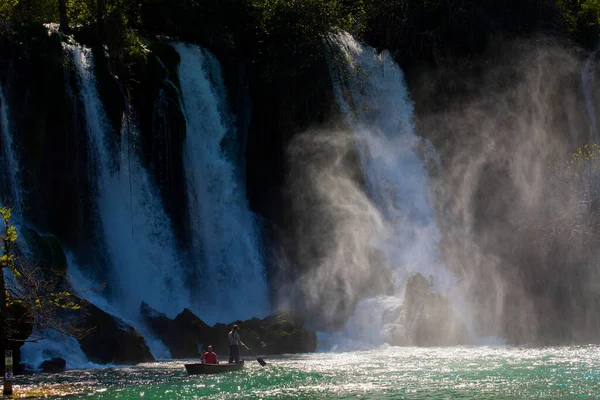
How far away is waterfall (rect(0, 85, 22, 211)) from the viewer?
3366cm

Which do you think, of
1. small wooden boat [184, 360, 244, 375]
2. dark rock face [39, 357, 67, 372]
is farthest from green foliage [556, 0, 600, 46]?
dark rock face [39, 357, 67, 372]

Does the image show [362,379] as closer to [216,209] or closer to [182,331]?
[182,331]

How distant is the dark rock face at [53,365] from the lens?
29.4m

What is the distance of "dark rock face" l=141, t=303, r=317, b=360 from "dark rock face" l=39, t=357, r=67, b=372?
4.93 meters

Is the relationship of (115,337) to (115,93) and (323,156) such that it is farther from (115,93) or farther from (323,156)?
(323,156)

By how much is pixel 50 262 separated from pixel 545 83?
28473 mm

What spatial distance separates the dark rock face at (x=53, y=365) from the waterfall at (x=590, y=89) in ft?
99.4

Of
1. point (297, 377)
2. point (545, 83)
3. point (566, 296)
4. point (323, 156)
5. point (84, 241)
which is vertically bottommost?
point (297, 377)

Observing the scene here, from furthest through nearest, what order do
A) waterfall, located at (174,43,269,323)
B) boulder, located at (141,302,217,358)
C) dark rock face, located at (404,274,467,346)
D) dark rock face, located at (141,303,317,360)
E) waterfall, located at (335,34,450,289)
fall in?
waterfall, located at (335,34,450,289) < waterfall, located at (174,43,269,323) < dark rock face, located at (404,274,467,346) < dark rock face, located at (141,303,317,360) < boulder, located at (141,302,217,358)

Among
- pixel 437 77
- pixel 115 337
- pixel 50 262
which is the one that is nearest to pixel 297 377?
pixel 115 337

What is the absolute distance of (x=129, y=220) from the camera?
3694 centimetres

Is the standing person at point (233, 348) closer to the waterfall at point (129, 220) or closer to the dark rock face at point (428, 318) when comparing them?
the waterfall at point (129, 220)

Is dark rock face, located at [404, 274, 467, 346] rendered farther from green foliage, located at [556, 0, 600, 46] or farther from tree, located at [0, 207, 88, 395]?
green foliage, located at [556, 0, 600, 46]

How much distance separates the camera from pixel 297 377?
1047 inches
